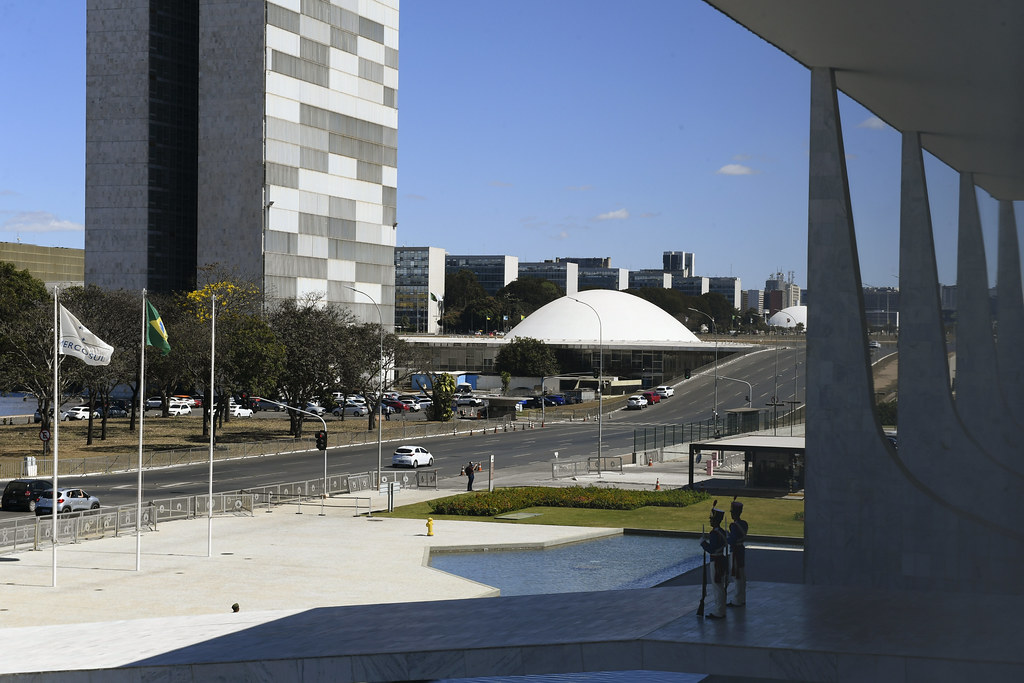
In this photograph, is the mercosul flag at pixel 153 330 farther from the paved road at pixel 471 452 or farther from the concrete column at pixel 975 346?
the concrete column at pixel 975 346

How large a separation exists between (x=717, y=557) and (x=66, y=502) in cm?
2974

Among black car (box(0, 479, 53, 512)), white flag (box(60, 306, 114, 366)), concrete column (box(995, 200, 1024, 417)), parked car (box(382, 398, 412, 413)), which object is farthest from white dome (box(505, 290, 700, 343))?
white flag (box(60, 306, 114, 366))

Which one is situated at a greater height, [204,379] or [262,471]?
[204,379]

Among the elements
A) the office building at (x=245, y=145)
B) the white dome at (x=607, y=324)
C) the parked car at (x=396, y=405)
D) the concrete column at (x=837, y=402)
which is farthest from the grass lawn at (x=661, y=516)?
the white dome at (x=607, y=324)

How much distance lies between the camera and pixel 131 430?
7344 centimetres

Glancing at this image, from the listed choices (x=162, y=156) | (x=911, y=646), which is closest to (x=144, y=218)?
(x=162, y=156)

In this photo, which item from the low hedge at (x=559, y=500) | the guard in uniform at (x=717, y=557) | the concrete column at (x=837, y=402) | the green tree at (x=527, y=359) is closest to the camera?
the guard in uniform at (x=717, y=557)

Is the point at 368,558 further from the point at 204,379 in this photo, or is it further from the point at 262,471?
the point at 204,379

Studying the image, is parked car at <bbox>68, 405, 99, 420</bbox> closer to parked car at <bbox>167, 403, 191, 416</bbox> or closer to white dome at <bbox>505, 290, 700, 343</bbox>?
parked car at <bbox>167, 403, 191, 416</bbox>

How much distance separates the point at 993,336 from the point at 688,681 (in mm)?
15303

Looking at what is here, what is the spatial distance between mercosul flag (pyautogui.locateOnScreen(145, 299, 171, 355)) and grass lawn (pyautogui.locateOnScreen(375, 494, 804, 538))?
13547 mm

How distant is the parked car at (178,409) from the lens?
286 feet

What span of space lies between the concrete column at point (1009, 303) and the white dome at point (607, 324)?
119 m

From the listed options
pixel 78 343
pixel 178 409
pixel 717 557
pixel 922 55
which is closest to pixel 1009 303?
pixel 922 55
